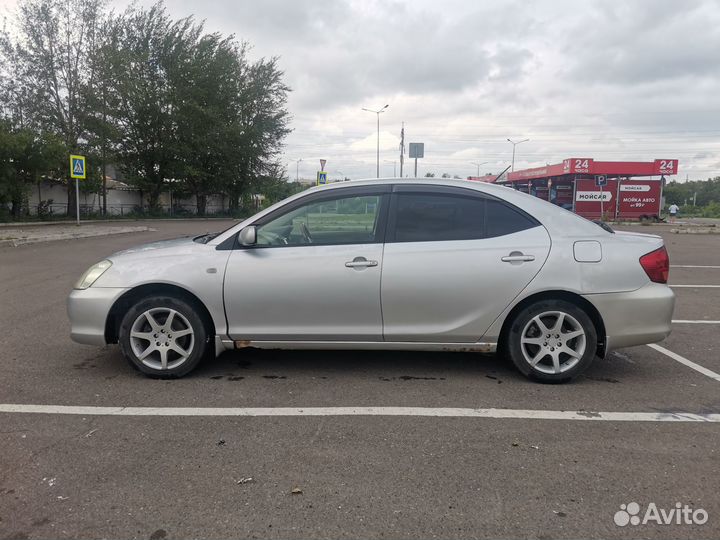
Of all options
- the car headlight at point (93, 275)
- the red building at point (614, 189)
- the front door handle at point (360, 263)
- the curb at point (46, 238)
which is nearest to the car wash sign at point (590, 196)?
the red building at point (614, 189)

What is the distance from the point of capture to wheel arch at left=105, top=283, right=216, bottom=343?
168 inches

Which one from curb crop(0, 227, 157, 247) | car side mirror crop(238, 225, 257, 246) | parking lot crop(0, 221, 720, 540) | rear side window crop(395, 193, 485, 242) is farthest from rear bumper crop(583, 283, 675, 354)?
curb crop(0, 227, 157, 247)

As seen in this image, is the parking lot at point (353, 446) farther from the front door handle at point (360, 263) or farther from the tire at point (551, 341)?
the front door handle at point (360, 263)

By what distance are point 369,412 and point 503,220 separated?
1905mm

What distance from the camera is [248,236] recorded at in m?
4.17

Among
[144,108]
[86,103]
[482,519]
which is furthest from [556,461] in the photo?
[144,108]

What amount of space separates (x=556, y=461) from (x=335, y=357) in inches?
94.3

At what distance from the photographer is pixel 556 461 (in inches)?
118

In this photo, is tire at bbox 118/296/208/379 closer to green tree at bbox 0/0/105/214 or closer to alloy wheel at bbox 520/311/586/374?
alloy wheel at bbox 520/311/586/374

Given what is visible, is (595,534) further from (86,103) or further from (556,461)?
(86,103)

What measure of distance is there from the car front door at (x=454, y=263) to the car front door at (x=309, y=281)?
0.15 m

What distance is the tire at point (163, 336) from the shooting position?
13.8 ft

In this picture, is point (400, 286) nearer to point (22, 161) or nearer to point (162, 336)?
point (162, 336)

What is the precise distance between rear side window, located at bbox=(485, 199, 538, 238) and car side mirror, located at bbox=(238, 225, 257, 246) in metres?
1.90
